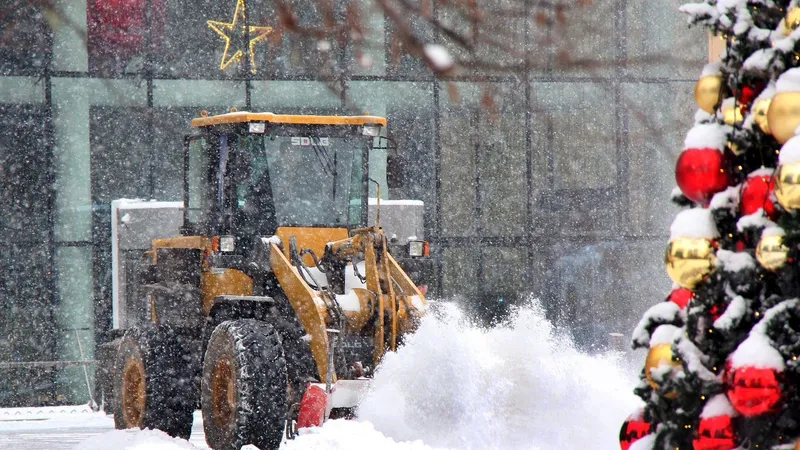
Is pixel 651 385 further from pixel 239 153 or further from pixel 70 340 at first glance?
pixel 70 340

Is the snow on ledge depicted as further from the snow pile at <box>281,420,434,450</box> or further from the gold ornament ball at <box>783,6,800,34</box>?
the snow pile at <box>281,420,434,450</box>

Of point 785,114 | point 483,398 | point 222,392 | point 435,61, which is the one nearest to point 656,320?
point 785,114

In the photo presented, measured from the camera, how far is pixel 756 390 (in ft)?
5.59

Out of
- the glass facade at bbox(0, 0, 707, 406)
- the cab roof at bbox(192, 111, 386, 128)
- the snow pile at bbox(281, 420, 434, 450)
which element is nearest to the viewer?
the snow pile at bbox(281, 420, 434, 450)

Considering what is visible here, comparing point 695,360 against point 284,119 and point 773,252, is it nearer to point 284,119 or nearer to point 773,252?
point 773,252

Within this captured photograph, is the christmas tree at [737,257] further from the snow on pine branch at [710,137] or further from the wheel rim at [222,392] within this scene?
the wheel rim at [222,392]

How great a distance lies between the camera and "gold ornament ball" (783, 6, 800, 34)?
178 centimetres

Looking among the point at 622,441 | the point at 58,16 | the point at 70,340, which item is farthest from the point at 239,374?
the point at 70,340

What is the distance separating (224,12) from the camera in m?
16.2

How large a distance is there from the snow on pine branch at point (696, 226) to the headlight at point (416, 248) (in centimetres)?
740

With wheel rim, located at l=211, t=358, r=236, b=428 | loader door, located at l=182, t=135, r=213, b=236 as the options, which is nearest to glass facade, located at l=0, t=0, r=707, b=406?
loader door, located at l=182, t=135, r=213, b=236

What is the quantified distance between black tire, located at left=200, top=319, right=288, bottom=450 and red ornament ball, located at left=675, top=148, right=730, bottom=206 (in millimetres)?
5877

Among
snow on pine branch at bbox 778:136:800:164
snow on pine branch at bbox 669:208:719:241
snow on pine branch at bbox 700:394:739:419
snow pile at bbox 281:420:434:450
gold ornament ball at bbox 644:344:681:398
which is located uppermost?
snow on pine branch at bbox 778:136:800:164

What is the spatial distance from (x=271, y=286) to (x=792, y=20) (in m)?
7.25
